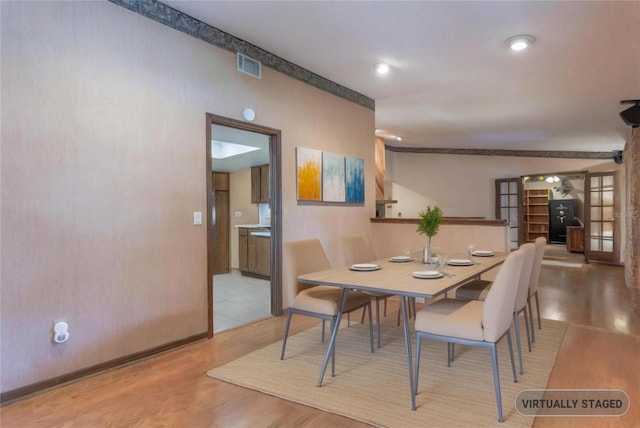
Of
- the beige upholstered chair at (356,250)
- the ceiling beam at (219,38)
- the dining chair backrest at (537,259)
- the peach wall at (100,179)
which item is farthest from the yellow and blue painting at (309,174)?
the dining chair backrest at (537,259)

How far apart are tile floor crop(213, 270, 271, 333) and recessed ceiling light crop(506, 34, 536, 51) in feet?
11.5

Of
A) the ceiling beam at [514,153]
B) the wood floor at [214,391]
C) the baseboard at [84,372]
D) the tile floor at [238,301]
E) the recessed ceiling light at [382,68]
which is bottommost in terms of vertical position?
the wood floor at [214,391]

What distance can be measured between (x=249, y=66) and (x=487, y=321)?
3.01 m

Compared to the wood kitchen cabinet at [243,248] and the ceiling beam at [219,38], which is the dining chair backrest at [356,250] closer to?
the ceiling beam at [219,38]

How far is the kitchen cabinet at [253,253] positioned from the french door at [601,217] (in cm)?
694

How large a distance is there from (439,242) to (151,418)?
12.4 feet

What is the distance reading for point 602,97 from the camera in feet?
15.6

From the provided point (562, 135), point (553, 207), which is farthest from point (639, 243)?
point (553, 207)

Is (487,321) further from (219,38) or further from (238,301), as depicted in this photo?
(238,301)

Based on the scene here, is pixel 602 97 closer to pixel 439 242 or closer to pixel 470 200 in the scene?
pixel 439 242

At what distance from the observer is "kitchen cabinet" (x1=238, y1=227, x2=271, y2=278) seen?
6.17 metres

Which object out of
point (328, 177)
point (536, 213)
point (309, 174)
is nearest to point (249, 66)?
point (309, 174)

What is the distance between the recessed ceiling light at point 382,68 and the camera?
4.05 m

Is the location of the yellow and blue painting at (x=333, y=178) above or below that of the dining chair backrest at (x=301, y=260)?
above
